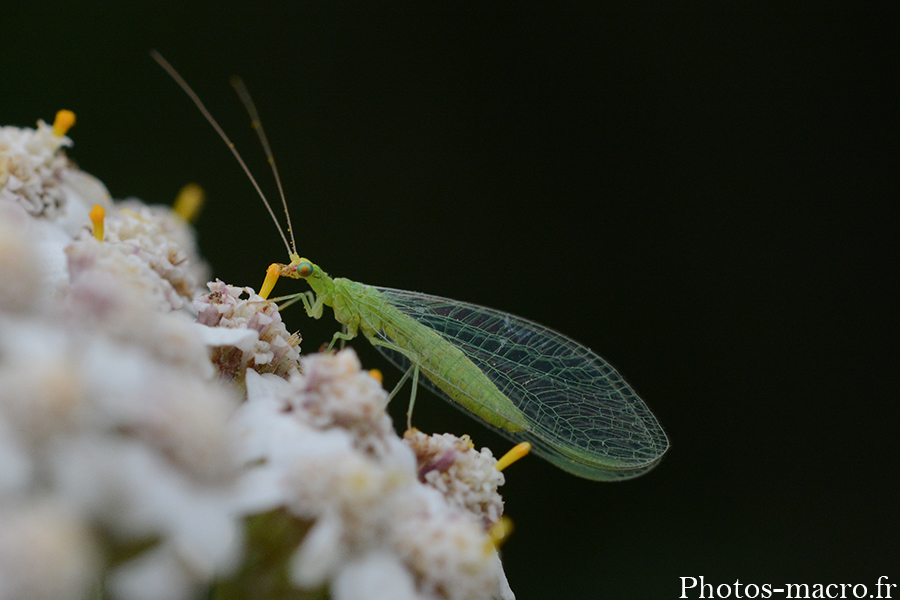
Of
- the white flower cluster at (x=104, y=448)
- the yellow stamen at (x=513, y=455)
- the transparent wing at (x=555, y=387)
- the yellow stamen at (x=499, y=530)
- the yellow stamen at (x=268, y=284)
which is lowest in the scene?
the transparent wing at (x=555, y=387)

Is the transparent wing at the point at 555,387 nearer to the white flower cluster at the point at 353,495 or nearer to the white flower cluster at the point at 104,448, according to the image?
the white flower cluster at the point at 353,495

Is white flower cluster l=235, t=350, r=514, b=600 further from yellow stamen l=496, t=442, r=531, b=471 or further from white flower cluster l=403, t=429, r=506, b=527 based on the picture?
yellow stamen l=496, t=442, r=531, b=471

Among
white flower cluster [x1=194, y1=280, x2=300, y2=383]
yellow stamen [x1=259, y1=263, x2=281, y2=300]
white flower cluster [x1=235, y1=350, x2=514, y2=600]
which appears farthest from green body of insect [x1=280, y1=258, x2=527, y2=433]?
white flower cluster [x1=235, y1=350, x2=514, y2=600]

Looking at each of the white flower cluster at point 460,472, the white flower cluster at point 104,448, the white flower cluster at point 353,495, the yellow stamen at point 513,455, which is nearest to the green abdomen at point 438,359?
the yellow stamen at point 513,455

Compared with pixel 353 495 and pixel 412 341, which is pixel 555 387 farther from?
pixel 353 495

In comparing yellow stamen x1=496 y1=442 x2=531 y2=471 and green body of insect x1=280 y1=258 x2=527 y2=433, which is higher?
yellow stamen x1=496 y1=442 x2=531 y2=471

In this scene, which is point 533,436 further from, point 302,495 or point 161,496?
point 161,496
